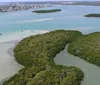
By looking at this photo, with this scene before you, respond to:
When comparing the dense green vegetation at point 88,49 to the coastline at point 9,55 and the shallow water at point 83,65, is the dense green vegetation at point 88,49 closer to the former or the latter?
the shallow water at point 83,65

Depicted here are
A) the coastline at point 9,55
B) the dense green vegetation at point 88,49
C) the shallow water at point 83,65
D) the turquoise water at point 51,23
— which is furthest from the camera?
the turquoise water at point 51,23

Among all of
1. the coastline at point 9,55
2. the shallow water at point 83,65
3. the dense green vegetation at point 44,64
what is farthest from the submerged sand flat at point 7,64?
the shallow water at point 83,65

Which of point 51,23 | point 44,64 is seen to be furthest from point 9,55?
point 51,23

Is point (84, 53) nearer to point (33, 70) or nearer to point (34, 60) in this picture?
point (34, 60)

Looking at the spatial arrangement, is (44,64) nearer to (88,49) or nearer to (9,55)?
(88,49)

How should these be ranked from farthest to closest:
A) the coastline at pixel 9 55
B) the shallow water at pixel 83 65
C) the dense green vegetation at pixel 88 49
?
the dense green vegetation at pixel 88 49
the coastline at pixel 9 55
the shallow water at pixel 83 65

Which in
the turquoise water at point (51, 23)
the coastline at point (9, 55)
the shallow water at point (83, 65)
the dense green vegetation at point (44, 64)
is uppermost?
the dense green vegetation at point (44, 64)
